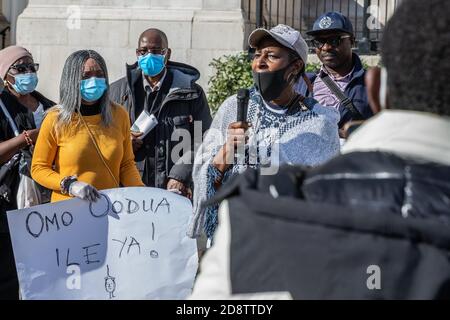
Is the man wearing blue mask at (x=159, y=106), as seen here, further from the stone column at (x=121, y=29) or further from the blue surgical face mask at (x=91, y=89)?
the stone column at (x=121, y=29)

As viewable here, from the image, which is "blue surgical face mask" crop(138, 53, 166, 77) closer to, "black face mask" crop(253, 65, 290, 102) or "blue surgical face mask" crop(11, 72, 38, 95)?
"blue surgical face mask" crop(11, 72, 38, 95)

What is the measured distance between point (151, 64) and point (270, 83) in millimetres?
2199

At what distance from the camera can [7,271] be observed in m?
6.57

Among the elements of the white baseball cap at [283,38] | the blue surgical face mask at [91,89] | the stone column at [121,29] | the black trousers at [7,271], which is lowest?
the black trousers at [7,271]

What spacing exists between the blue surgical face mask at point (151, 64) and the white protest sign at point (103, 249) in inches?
57.2

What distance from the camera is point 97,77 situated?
618 cm

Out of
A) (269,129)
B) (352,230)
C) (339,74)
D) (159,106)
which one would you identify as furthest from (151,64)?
(352,230)

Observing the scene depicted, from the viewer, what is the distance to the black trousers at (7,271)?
653 centimetres

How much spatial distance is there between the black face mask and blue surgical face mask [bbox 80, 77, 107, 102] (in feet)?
4.59

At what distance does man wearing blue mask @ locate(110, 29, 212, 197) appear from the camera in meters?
6.95

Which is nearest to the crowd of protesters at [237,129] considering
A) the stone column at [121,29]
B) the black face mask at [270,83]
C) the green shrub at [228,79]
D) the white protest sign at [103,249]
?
the black face mask at [270,83]

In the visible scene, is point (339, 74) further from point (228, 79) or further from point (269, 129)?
point (228, 79)

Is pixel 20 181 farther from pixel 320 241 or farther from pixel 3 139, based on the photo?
pixel 320 241

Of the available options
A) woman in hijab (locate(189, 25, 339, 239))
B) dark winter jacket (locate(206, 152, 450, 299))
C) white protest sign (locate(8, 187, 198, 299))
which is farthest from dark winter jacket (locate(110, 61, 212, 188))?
dark winter jacket (locate(206, 152, 450, 299))
